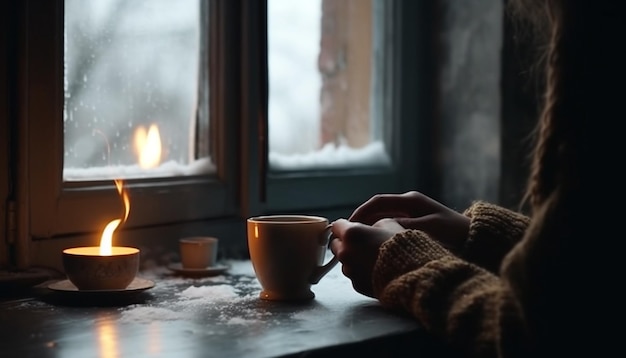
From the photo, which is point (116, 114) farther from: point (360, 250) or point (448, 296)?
point (448, 296)

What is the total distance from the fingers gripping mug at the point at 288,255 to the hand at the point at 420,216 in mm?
104

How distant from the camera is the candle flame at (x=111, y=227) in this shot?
48.1 inches

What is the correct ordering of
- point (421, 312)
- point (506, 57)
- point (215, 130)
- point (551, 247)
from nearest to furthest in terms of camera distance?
1. point (551, 247)
2. point (421, 312)
3. point (215, 130)
4. point (506, 57)

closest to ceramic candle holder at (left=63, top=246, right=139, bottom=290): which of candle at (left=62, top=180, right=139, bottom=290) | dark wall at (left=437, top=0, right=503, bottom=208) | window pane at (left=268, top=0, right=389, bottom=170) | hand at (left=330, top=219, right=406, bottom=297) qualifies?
candle at (left=62, top=180, right=139, bottom=290)

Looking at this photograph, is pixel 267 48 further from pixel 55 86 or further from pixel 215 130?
pixel 55 86

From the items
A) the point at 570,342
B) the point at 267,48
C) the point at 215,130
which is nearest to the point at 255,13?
the point at 267,48

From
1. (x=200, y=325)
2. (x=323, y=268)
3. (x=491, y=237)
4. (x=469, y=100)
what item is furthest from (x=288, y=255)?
(x=469, y=100)

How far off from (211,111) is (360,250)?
22.5 inches

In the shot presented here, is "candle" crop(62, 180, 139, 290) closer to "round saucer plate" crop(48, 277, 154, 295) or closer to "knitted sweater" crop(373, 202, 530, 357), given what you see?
"round saucer plate" crop(48, 277, 154, 295)

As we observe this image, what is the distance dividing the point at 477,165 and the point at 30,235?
1.01 meters

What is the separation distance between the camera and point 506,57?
187 cm

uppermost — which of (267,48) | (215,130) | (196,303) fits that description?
(267,48)

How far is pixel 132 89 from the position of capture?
1.47 meters

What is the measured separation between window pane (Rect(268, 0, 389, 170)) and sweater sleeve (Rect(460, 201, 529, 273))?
575 millimetres
